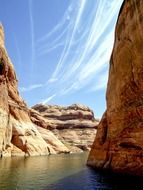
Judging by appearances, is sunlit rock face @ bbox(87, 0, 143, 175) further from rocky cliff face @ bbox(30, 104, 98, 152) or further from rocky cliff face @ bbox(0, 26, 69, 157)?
rocky cliff face @ bbox(30, 104, 98, 152)

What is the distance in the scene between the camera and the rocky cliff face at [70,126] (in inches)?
6019

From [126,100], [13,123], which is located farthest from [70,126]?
[126,100]

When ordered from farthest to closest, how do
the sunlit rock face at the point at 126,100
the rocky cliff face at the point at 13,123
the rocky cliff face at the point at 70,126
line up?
the rocky cliff face at the point at 70,126, the rocky cliff face at the point at 13,123, the sunlit rock face at the point at 126,100

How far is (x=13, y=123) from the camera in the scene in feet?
316

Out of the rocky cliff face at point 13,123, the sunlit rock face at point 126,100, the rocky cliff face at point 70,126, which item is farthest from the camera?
the rocky cliff face at point 70,126

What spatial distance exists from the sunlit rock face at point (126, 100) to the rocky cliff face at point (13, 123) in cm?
4419

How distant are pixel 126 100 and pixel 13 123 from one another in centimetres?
6352

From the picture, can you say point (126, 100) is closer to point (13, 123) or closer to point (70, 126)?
point (13, 123)

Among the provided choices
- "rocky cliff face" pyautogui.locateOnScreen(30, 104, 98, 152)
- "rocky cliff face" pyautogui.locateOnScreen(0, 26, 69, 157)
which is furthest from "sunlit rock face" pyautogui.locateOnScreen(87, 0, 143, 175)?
"rocky cliff face" pyautogui.locateOnScreen(30, 104, 98, 152)

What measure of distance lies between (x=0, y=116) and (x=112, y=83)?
46.2m

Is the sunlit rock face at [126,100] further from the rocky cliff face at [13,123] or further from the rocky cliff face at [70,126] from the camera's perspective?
the rocky cliff face at [70,126]

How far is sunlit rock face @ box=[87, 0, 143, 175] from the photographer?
120 feet

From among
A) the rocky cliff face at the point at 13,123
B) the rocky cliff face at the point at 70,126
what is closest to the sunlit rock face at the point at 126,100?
the rocky cliff face at the point at 13,123

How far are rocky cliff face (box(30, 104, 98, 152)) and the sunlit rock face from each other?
97.9 meters
